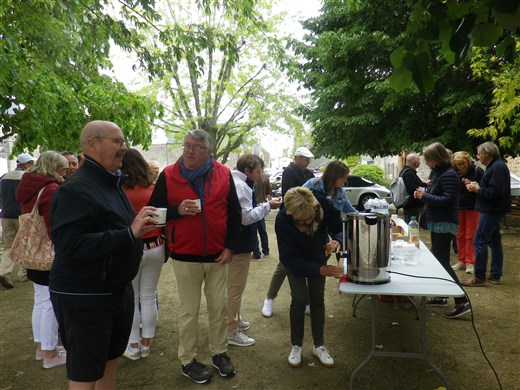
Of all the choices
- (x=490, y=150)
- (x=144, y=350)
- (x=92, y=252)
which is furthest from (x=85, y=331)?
(x=490, y=150)

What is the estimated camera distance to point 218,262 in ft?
10.4

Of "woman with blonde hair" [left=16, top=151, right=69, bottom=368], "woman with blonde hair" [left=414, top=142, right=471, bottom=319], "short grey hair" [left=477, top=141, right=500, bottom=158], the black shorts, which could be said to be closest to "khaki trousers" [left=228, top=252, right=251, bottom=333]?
"woman with blonde hair" [left=16, top=151, right=69, bottom=368]

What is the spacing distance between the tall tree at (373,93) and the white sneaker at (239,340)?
8841mm

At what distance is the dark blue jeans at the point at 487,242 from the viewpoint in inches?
214

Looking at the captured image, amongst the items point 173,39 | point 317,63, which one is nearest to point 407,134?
point 317,63

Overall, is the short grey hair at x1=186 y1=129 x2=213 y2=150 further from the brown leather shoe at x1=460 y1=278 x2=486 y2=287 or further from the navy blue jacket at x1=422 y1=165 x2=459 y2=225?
the brown leather shoe at x1=460 y1=278 x2=486 y2=287

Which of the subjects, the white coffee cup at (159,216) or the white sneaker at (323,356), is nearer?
the white coffee cup at (159,216)

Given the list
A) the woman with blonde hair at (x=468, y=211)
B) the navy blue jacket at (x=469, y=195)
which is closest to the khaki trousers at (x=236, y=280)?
the woman with blonde hair at (x=468, y=211)

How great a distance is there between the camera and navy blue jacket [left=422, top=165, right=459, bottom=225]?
14.5 ft

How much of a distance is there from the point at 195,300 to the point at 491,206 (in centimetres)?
448

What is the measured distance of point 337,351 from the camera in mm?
3697

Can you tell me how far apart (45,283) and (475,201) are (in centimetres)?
606

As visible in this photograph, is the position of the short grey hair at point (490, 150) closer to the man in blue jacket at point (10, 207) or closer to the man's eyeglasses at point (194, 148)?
the man's eyeglasses at point (194, 148)

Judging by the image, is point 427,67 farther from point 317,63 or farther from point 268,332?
point 317,63
